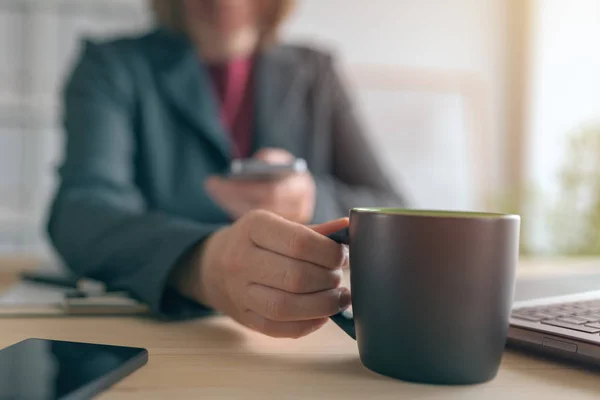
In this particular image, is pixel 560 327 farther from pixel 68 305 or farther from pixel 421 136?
pixel 421 136

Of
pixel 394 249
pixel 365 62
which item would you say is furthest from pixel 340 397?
pixel 365 62

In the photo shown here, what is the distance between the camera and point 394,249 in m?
0.33

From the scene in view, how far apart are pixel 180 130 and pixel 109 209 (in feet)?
1.83

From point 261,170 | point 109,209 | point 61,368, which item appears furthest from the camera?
point 261,170

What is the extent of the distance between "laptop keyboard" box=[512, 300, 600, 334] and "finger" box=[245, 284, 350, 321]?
0.14m

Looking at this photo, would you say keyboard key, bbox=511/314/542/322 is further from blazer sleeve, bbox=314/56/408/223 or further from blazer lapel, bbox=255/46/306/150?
blazer lapel, bbox=255/46/306/150

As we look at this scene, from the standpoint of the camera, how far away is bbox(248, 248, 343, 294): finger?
0.38 m

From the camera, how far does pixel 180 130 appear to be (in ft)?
3.86

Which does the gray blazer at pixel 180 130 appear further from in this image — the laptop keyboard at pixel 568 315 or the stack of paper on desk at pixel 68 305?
the laptop keyboard at pixel 568 315

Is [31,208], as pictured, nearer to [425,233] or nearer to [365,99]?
[365,99]

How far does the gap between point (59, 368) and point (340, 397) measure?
15 cm

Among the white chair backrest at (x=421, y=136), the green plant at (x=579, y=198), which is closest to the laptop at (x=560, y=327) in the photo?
the green plant at (x=579, y=198)

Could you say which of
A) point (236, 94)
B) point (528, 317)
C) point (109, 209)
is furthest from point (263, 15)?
point (528, 317)

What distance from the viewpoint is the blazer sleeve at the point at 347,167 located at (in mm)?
1063
